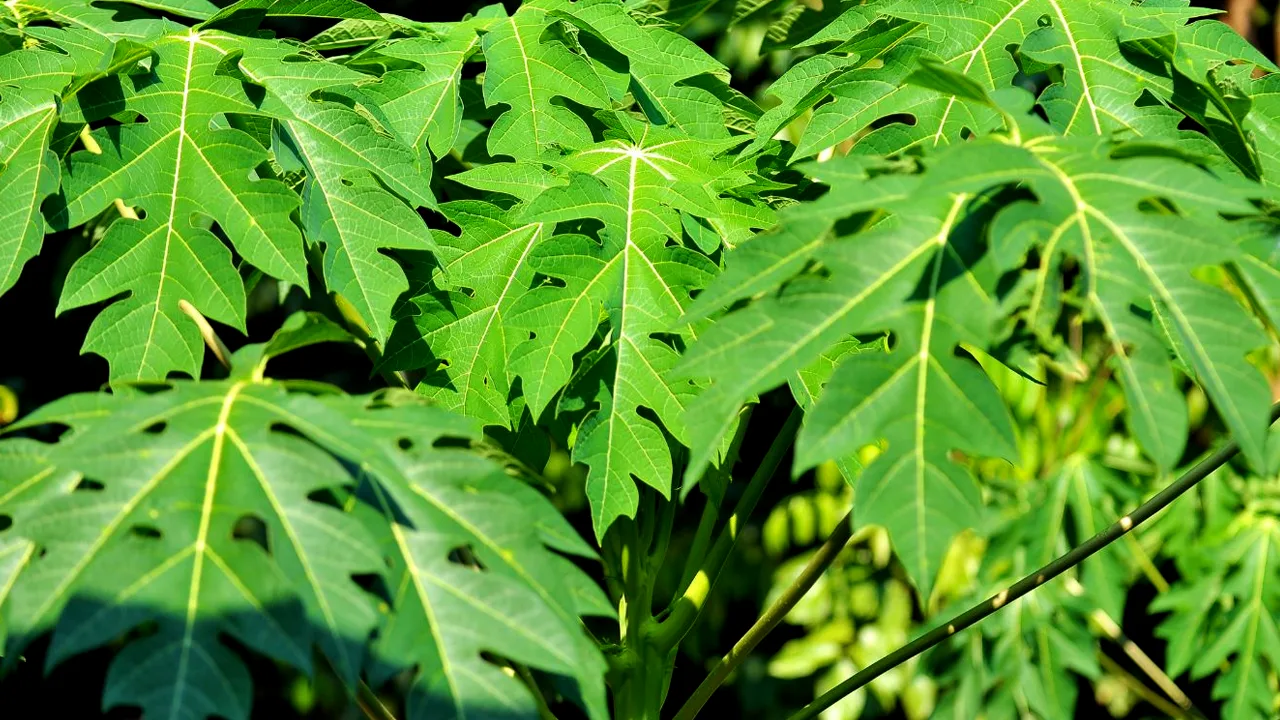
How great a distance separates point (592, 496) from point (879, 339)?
0.24 meters

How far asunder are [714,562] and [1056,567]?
27 cm

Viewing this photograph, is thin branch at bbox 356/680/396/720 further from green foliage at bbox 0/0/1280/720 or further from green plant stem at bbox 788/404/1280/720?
green plant stem at bbox 788/404/1280/720

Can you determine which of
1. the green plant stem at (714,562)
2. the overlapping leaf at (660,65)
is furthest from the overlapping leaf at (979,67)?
the green plant stem at (714,562)

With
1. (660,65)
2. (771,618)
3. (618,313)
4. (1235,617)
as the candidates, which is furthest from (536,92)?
(1235,617)

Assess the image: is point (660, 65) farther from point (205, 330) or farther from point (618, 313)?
point (205, 330)

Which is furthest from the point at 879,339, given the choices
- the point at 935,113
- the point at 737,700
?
the point at 737,700

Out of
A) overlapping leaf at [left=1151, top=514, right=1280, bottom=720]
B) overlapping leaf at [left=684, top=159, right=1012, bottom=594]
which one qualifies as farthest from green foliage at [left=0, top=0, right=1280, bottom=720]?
overlapping leaf at [left=1151, top=514, right=1280, bottom=720]

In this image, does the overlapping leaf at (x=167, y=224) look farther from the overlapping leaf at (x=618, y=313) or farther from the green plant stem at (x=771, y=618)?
the green plant stem at (x=771, y=618)

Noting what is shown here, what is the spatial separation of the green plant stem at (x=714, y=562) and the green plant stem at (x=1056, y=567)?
4.4 inches

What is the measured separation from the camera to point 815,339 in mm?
629

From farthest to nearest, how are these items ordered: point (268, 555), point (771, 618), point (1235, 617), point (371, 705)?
1. point (1235, 617)
2. point (771, 618)
3. point (371, 705)
4. point (268, 555)

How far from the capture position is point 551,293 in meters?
0.89

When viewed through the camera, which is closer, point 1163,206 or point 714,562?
point 1163,206

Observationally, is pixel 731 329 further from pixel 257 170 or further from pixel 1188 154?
pixel 257 170
